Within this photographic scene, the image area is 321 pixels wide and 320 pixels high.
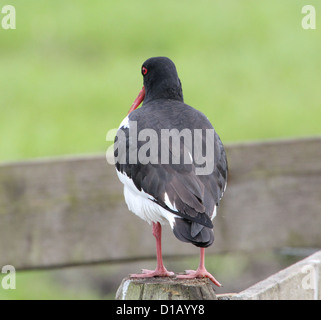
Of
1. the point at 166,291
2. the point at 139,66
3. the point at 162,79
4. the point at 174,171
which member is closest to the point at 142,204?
Result: the point at 174,171

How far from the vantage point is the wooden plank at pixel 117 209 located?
4.29 metres

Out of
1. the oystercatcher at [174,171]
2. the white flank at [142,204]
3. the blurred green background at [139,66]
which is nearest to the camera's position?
the oystercatcher at [174,171]

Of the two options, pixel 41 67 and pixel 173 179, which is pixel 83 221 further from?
pixel 41 67

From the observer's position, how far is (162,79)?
14.1ft

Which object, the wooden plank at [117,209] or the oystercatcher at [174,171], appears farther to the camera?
the wooden plank at [117,209]

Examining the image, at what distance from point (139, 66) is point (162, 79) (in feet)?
15.3

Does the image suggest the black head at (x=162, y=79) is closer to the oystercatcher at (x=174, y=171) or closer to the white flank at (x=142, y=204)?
the oystercatcher at (x=174, y=171)

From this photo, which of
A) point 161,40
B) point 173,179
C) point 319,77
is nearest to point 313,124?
point 319,77

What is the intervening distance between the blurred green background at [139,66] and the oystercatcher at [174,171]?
331 cm

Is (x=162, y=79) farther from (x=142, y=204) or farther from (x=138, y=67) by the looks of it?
(x=138, y=67)

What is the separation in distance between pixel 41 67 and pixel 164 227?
5.41 meters

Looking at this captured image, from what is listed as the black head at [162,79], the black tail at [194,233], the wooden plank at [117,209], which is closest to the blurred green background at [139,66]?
the wooden plank at [117,209]

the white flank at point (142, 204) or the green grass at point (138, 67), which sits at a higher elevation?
the green grass at point (138, 67)

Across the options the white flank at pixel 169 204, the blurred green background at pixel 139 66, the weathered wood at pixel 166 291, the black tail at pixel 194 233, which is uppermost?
the blurred green background at pixel 139 66
